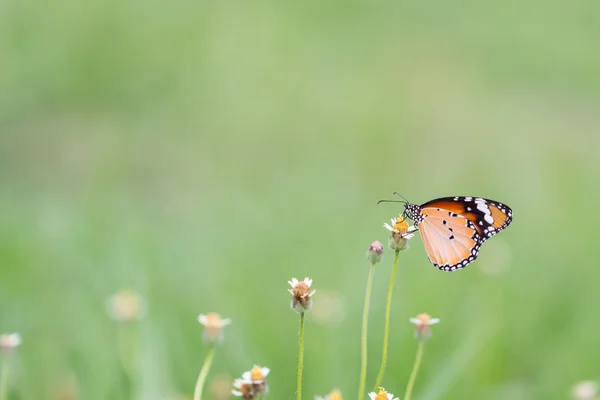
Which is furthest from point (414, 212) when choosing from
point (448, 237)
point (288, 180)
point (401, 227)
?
point (288, 180)

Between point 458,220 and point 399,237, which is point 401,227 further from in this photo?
point 458,220

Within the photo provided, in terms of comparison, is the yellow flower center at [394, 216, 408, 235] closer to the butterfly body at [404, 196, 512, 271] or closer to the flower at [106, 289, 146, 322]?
the butterfly body at [404, 196, 512, 271]

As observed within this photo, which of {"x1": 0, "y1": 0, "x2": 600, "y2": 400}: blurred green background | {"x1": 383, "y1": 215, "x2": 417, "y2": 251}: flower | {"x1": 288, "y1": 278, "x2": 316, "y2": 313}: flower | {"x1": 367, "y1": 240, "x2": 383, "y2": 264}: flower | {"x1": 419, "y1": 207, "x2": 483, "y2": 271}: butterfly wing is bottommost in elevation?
{"x1": 288, "y1": 278, "x2": 316, "y2": 313}: flower

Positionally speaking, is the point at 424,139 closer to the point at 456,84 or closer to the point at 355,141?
the point at 355,141

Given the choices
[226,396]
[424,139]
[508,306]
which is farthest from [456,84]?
[226,396]

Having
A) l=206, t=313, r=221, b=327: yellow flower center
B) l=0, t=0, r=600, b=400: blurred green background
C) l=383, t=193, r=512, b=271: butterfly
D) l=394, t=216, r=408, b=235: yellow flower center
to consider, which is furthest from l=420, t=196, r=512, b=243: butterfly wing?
l=206, t=313, r=221, b=327: yellow flower center

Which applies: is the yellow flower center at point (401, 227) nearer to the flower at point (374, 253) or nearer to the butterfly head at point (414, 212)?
the flower at point (374, 253)
